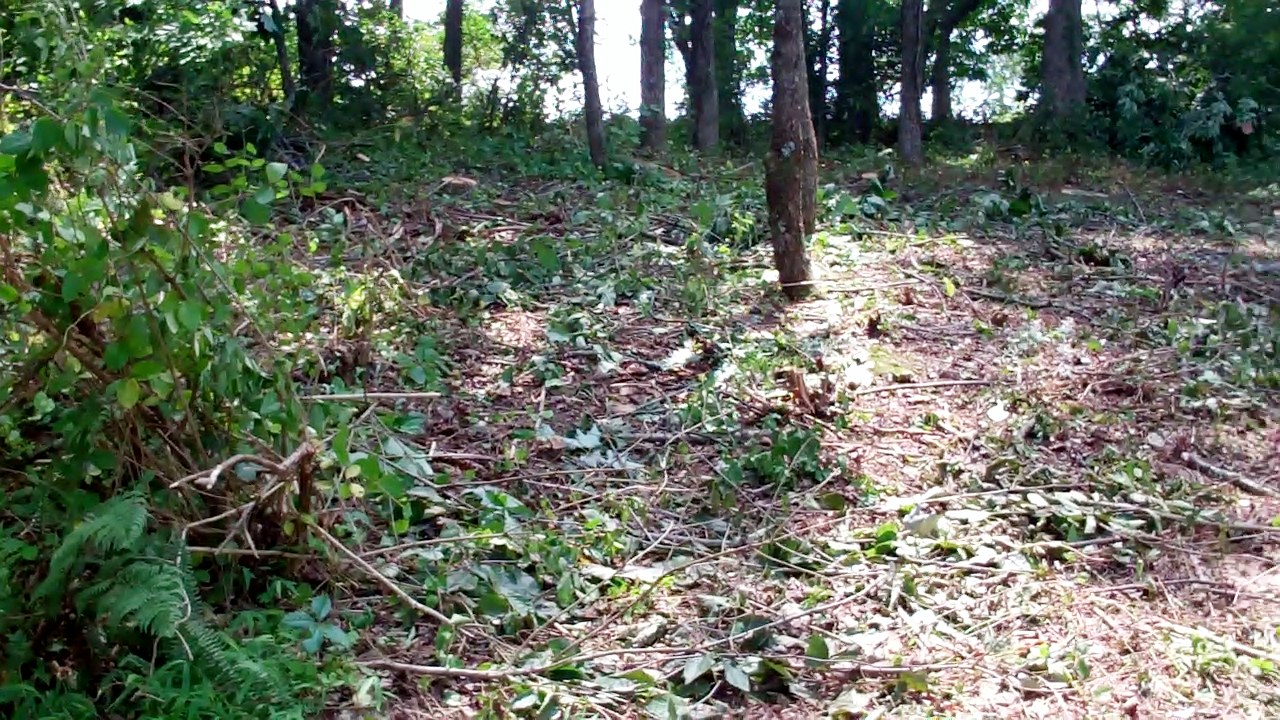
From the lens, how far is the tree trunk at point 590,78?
906cm

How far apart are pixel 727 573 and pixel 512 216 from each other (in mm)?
4327

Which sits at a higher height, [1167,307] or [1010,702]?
[1167,307]

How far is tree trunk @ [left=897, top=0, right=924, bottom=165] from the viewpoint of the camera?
35.6 ft

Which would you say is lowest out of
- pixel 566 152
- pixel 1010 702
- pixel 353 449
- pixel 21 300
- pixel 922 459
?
pixel 1010 702

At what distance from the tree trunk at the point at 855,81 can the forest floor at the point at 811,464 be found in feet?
32.6

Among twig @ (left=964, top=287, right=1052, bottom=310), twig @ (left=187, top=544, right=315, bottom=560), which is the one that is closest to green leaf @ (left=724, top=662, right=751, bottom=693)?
twig @ (left=187, top=544, right=315, bottom=560)

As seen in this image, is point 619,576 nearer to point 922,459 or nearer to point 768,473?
point 768,473

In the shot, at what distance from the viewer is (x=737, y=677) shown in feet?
10.7

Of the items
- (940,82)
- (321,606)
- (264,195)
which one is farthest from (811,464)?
(940,82)

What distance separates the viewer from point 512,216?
7.70m

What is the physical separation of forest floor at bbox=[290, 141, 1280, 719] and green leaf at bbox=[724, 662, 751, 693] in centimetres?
1

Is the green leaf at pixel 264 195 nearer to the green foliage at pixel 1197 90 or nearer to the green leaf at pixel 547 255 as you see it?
the green leaf at pixel 547 255

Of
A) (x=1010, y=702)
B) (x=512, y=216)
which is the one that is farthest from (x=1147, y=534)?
(x=512, y=216)

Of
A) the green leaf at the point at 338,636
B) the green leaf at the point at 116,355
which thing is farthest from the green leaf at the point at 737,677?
the green leaf at the point at 116,355
